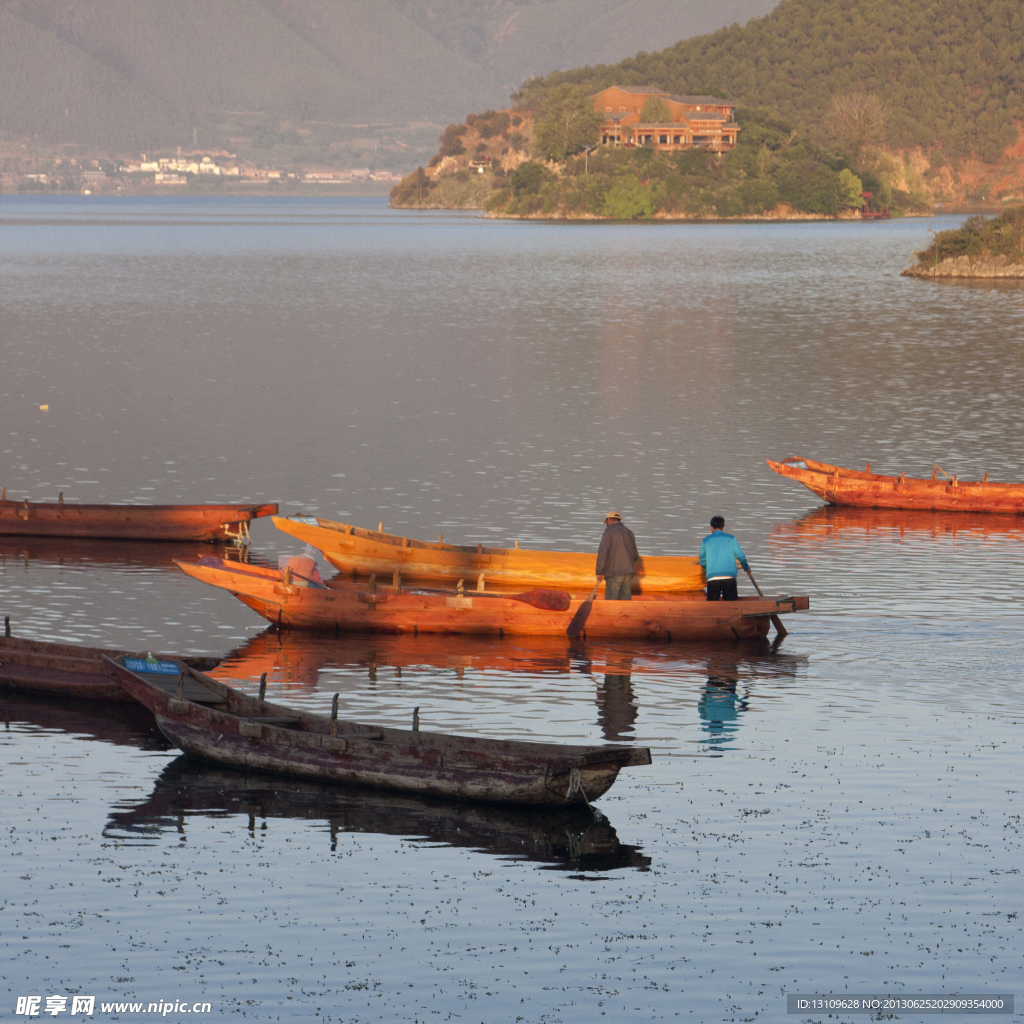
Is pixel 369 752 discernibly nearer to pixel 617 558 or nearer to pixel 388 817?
pixel 388 817

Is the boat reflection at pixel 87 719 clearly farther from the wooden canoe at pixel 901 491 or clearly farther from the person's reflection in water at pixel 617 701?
the wooden canoe at pixel 901 491

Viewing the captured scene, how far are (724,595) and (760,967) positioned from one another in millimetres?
13924

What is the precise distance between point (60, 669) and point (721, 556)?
39.8 feet

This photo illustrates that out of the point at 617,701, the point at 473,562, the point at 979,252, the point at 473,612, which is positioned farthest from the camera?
the point at 979,252

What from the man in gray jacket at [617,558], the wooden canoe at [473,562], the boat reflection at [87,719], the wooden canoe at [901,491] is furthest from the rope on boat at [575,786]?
the wooden canoe at [901,491]

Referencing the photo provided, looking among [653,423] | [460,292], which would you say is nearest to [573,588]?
[653,423]

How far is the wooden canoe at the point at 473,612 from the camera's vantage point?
94.4 ft

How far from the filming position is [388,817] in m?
20.2

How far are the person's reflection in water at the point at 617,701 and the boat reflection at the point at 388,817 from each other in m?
3.70

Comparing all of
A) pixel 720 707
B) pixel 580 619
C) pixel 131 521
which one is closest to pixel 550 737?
pixel 720 707

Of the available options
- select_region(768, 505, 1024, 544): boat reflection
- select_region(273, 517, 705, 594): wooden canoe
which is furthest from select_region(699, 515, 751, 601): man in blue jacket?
select_region(768, 505, 1024, 544): boat reflection

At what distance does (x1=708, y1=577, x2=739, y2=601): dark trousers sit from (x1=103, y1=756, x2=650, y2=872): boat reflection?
992 cm

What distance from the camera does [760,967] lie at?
1600 cm

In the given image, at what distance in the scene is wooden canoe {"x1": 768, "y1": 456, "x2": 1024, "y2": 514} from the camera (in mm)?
41094
